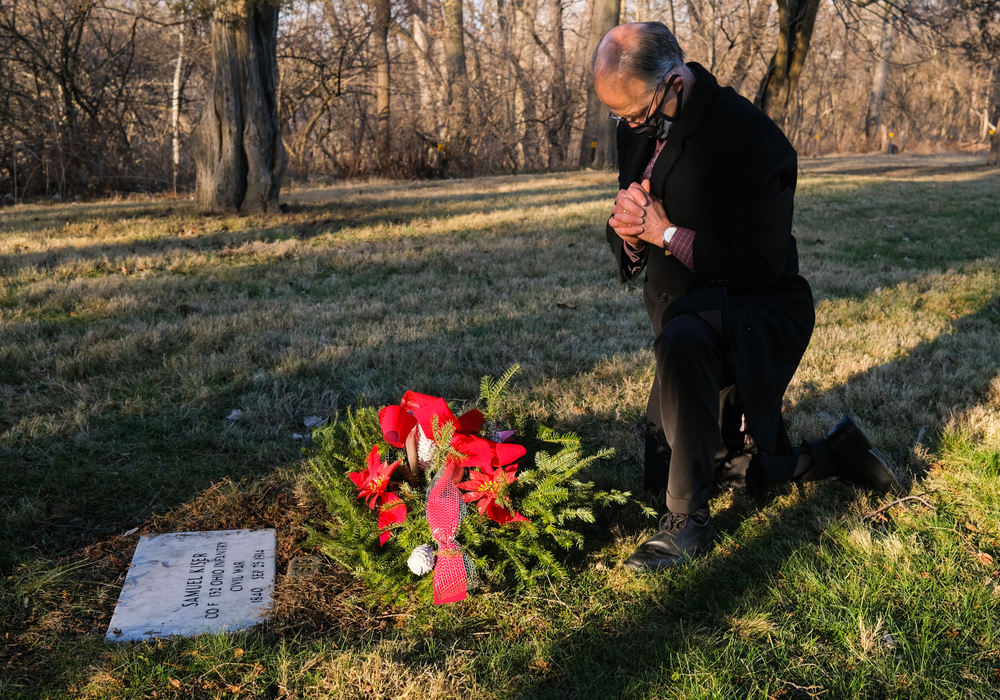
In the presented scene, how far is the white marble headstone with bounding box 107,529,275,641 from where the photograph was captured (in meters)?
2.52

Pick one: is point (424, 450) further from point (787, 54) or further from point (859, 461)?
point (787, 54)

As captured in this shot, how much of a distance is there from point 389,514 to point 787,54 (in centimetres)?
1801

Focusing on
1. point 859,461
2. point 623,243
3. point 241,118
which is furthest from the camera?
point 241,118

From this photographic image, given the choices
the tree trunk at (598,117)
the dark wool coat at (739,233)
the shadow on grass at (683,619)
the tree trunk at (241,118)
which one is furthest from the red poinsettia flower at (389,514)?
the tree trunk at (598,117)

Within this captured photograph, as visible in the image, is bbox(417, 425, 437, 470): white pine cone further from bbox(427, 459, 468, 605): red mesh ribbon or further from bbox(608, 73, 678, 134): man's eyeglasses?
bbox(608, 73, 678, 134): man's eyeglasses

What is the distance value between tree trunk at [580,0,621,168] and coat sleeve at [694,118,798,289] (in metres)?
16.1

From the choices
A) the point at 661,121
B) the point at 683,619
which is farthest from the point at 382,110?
the point at 683,619

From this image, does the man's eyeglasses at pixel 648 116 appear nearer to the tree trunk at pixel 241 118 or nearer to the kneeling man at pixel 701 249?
the kneeling man at pixel 701 249

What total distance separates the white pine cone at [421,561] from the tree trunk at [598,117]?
659 inches

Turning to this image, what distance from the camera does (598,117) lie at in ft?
71.9

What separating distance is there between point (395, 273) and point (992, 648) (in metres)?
6.40

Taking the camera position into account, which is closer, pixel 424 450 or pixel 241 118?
pixel 424 450

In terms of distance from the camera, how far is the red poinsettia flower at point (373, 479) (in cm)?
275

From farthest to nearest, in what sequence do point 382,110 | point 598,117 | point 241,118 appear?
point 598,117, point 382,110, point 241,118
